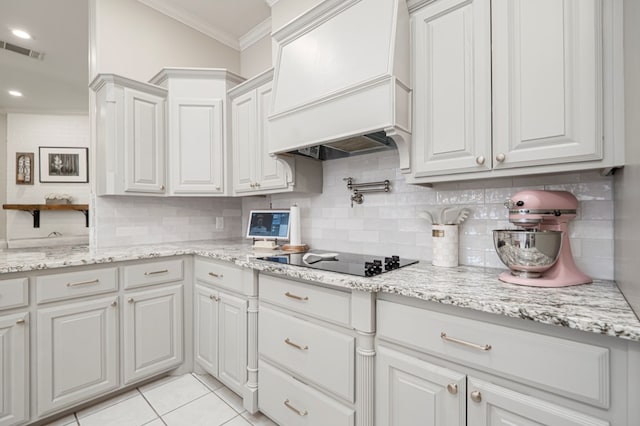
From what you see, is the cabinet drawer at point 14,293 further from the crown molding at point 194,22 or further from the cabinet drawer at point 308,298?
the crown molding at point 194,22

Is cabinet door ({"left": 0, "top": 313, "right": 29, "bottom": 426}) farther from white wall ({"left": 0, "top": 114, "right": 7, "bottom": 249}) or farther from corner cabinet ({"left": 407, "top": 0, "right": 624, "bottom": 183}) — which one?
white wall ({"left": 0, "top": 114, "right": 7, "bottom": 249})

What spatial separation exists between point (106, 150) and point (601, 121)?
9.27 feet

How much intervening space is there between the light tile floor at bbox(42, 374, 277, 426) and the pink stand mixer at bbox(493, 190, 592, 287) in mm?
1549

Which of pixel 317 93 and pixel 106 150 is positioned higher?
pixel 317 93

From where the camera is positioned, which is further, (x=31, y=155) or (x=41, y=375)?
(x=31, y=155)

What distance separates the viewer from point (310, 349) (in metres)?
1.45

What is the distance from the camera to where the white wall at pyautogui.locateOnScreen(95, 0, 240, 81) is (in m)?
2.39

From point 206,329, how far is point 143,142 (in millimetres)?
1507

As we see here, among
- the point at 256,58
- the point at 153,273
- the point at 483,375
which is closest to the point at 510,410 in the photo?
the point at 483,375

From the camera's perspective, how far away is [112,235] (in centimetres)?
241

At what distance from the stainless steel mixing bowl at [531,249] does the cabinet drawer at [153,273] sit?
2.04m

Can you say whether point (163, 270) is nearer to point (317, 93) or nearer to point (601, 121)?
Result: point (317, 93)

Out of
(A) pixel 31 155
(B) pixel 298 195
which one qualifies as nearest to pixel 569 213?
A: (B) pixel 298 195

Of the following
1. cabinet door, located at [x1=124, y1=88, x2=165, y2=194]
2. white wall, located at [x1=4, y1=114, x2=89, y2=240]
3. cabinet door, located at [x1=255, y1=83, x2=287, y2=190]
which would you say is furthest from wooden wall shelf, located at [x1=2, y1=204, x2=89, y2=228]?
cabinet door, located at [x1=255, y1=83, x2=287, y2=190]
